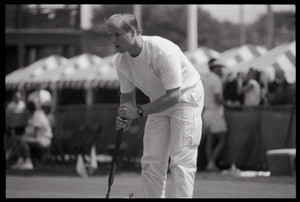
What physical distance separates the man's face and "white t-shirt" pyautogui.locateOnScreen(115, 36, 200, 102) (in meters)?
0.21

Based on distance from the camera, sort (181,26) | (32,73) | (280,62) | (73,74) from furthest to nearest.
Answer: (181,26) < (32,73) < (73,74) < (280,62)

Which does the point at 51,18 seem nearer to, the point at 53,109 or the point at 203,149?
the point at 53,109

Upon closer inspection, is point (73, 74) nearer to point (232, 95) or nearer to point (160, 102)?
point (232, 95)

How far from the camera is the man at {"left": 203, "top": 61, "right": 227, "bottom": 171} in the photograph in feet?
55.2

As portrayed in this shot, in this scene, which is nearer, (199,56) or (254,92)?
(254,92)

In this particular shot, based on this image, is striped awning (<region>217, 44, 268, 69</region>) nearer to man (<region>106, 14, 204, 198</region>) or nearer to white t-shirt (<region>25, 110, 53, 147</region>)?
white t-shirt (<region>25, 110, 53, 147</region>)

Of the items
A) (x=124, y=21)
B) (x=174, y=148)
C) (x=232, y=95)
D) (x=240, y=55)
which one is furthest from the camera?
(x=240, y=55)

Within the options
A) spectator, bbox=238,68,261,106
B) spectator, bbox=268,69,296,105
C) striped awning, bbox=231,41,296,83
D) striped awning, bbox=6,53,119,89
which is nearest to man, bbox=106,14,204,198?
spectator, bbox=268,69,296,105

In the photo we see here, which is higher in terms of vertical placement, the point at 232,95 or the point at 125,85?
the point at 125,85

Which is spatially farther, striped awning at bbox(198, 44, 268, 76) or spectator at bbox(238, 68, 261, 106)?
striped awning at bbox(198, 44, 268, 76)

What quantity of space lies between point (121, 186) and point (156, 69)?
5.40 m

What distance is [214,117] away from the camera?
17.0 m

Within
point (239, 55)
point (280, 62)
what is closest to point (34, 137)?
point (280, 62)

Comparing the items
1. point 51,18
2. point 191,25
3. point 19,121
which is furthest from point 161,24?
point 19,121
